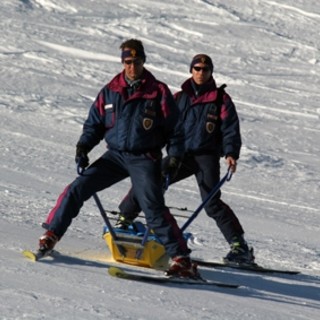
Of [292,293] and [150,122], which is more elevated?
[150,122]

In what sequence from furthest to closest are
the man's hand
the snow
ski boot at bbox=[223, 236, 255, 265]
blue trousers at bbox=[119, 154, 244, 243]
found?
ski boot at bbox=[223, 236, 255, 265] < blue trousers at bbox=[119, 154, 244, 243] < the man's hand < the snow

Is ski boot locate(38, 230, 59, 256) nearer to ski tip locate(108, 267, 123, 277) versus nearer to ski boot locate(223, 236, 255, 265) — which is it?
Answer: ski tip locate(108, 267, 123, 277)

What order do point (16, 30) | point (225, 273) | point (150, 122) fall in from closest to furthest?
point (150, 122) < point (225, 273) < point (16, 30)

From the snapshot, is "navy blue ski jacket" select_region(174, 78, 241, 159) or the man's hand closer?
the man's hand

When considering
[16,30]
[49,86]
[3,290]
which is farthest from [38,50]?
[3,290]

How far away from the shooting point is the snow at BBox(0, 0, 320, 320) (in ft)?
18.4

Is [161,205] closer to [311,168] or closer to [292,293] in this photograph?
[292,293]

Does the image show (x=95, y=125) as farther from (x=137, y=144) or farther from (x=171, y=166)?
(x=171, y=166)

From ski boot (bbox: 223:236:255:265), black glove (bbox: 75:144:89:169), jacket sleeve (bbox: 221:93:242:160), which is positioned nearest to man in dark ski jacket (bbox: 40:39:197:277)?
black glove (bbox: 75:144:89:169)

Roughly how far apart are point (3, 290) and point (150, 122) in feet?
5.31

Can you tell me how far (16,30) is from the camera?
76.3 ft

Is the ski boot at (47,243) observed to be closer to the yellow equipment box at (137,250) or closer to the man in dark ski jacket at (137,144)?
the man in dark ski jacket at (137,144)

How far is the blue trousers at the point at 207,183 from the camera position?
7.23 m

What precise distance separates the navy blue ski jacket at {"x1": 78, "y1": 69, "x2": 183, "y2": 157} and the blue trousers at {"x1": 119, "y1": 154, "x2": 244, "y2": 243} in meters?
0.97
